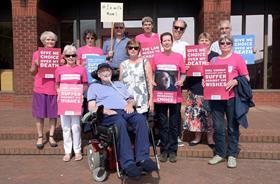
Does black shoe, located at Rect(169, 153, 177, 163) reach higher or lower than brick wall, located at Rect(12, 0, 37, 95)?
lower

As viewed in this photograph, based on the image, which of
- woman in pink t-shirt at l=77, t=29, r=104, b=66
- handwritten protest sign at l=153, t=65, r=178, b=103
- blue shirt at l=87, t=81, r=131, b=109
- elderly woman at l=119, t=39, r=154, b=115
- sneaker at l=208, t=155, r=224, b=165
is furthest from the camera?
woman in pink t-shirt at l=77, t=29, r=104, b=66

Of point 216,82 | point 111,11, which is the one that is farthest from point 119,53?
point 216,82

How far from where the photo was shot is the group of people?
453 centimetres

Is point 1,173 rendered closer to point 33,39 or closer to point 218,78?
point 218,78

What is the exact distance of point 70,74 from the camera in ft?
16.9

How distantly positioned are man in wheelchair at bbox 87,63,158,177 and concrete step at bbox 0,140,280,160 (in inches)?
48.1

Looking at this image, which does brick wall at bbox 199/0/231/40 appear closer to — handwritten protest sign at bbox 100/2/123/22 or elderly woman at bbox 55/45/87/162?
handwritten protest sign at bbox 100/2/123/22

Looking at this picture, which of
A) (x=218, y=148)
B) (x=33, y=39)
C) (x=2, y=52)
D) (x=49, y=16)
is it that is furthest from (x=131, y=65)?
(x=2, y=52)

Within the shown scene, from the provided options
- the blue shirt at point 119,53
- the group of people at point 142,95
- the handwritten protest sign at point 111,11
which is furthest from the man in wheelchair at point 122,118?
the handwritten protest sign at point 111,11

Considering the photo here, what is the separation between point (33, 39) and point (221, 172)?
21.5ft

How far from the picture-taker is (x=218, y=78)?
15.7 feet

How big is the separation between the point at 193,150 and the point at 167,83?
1.22 m

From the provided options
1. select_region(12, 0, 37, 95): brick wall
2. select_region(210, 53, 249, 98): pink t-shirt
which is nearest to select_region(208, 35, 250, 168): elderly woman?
select_region(210, 53, 249, 98): pink t-shirt

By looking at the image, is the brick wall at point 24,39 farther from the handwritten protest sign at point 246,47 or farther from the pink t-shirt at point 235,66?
the pink t-shirt at point 235,66
